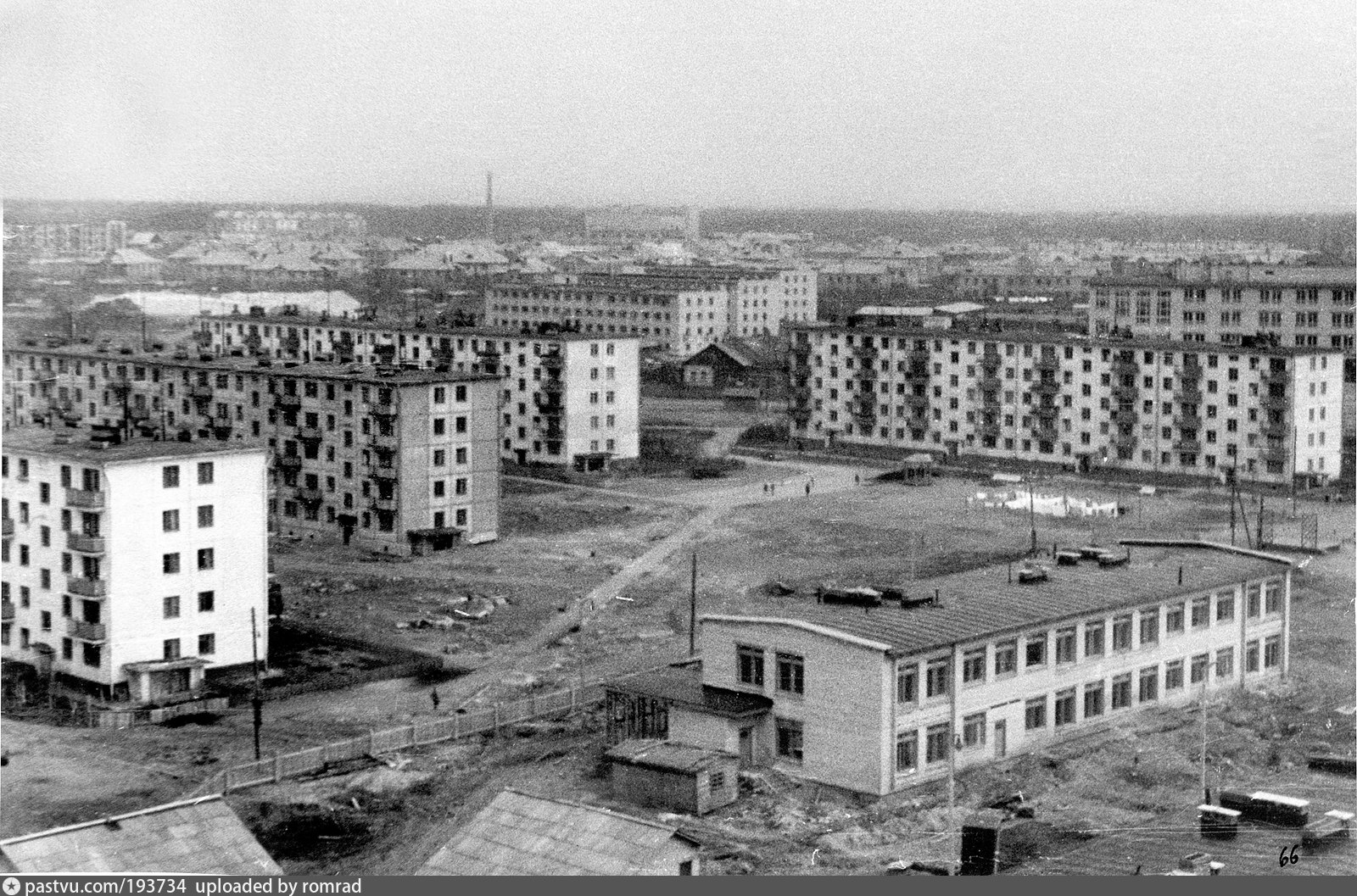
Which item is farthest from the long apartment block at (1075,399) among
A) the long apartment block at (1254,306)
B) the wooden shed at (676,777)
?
the wooden shed at (676,777)

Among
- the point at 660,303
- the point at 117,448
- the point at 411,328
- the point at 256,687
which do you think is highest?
the point at 660,303

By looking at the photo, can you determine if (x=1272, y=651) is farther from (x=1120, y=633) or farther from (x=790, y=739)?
(x=790, y=739)

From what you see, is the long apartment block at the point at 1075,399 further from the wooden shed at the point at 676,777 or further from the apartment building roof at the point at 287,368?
the wooden shed at the point at 676,777

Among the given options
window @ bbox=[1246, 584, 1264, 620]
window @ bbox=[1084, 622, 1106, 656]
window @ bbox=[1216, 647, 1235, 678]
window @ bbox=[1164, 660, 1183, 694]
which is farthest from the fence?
window @ bbox=[1246, 584, 1264, 620]

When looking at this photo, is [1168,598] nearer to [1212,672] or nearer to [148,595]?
[1212,672]

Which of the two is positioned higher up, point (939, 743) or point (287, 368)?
point (287, 368)

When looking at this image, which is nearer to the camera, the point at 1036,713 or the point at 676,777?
the point at 676,777

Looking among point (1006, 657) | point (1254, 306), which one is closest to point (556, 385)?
point (1254, 306)

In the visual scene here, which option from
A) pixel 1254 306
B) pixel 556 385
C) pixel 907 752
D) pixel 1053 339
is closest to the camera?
pixel 907 752
